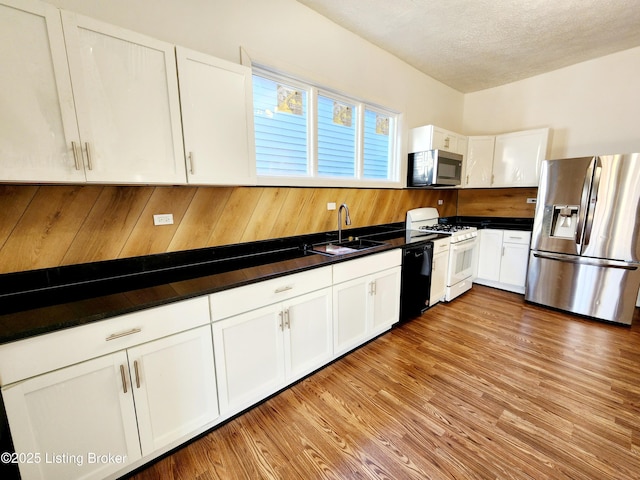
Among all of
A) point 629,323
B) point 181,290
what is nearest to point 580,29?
point 629,323

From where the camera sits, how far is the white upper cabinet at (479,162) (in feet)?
12.8

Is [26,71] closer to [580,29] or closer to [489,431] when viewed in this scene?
[489,431]

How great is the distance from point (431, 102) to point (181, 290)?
3930 mm

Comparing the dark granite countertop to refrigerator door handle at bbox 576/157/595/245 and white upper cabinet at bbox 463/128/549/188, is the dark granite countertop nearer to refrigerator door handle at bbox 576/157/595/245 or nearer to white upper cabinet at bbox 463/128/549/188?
refrigerator door handle at bbox 576/157/595/245

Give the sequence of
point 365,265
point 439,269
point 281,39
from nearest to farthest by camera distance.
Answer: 1. point 281,39
2. point 365,265
3. point 439,269

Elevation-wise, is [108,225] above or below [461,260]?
above

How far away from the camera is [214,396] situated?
153 cm

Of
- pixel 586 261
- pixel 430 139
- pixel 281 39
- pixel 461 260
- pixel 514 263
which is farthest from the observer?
pixel 514 263

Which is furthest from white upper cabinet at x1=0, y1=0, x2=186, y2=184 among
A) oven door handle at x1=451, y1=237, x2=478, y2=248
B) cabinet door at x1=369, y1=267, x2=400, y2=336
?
oven door handle at x1=451, y1=237, x2=478, y2=248

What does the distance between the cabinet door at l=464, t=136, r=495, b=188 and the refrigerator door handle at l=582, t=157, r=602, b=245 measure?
1241mm

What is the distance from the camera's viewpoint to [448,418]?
5.55 ft

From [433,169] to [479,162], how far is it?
125cm

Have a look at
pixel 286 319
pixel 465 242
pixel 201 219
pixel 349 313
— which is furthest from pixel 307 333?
pixel 465 242

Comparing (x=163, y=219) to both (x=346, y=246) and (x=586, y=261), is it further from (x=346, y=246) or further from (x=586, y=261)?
(x=586, y=261)
